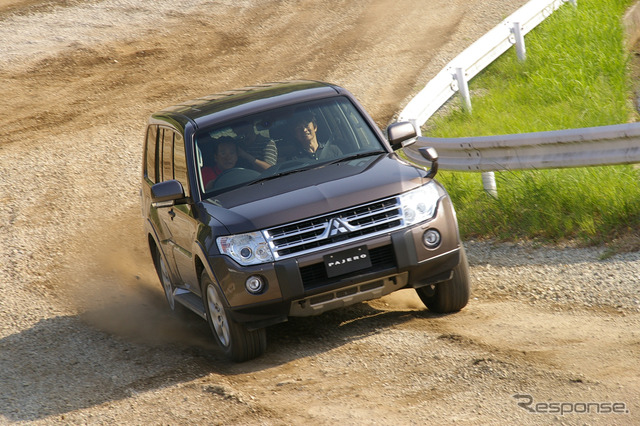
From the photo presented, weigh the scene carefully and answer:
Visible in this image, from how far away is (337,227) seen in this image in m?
6.17

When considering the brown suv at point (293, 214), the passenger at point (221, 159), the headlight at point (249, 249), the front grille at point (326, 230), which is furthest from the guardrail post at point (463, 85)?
the headlight at point (249, 249)

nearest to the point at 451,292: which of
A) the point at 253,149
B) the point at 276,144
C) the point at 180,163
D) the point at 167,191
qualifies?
the point at 276,144

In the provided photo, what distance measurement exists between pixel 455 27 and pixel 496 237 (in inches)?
428

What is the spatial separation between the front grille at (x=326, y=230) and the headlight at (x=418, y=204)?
5.4 inches

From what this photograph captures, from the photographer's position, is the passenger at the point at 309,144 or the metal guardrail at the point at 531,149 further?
the metal guardrail at the point at 531,149

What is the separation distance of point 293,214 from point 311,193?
298 mm

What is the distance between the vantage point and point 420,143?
9852 mm

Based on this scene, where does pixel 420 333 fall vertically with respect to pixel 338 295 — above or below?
below

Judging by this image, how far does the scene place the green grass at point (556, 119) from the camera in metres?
8.30

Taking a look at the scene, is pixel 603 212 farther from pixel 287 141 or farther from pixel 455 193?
pixel 287 141

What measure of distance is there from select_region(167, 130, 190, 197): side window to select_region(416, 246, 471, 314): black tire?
205cm

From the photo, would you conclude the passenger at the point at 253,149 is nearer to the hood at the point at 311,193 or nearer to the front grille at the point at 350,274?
the hood at the point at 311,193

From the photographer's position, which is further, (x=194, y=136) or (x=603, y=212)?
(x=603, y=212)

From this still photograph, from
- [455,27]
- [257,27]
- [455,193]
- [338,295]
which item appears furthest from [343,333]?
[257,27]
